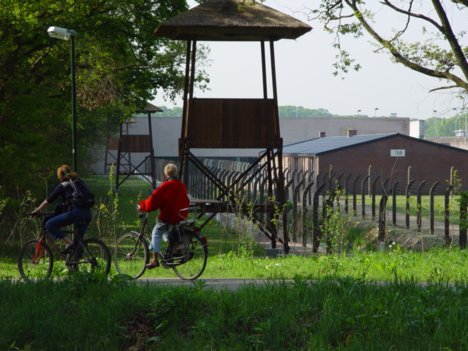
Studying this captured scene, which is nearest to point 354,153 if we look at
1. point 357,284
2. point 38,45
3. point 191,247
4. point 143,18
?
point 143,18

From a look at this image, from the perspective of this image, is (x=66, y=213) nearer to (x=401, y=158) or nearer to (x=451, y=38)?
(x=451, y=38)

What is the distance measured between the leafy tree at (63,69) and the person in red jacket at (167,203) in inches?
348

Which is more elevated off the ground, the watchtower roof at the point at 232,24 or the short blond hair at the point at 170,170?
the watchtower roof at the point at 232,24

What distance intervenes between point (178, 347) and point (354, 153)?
5355cm

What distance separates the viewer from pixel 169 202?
48.8ft

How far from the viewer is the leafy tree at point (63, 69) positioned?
24.1 m

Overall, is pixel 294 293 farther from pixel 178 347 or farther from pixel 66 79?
pixel 66 79

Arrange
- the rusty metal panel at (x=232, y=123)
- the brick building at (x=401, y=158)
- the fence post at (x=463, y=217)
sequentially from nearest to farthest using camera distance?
1. the fence post at (x=463, y=217)
2. the rusty metal panel at (x=232, y=123)
3. the brick building at (x=401, y=158)

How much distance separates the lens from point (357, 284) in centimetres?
1112

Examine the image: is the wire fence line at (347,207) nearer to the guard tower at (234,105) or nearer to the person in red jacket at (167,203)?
the guard tower at (234,105)

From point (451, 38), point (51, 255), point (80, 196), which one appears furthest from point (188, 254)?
point (451, 38)

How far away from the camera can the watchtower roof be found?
2291 cm

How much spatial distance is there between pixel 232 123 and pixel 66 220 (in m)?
9.71

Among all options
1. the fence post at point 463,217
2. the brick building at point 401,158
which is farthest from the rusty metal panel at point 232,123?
the brick building at point 401,158
